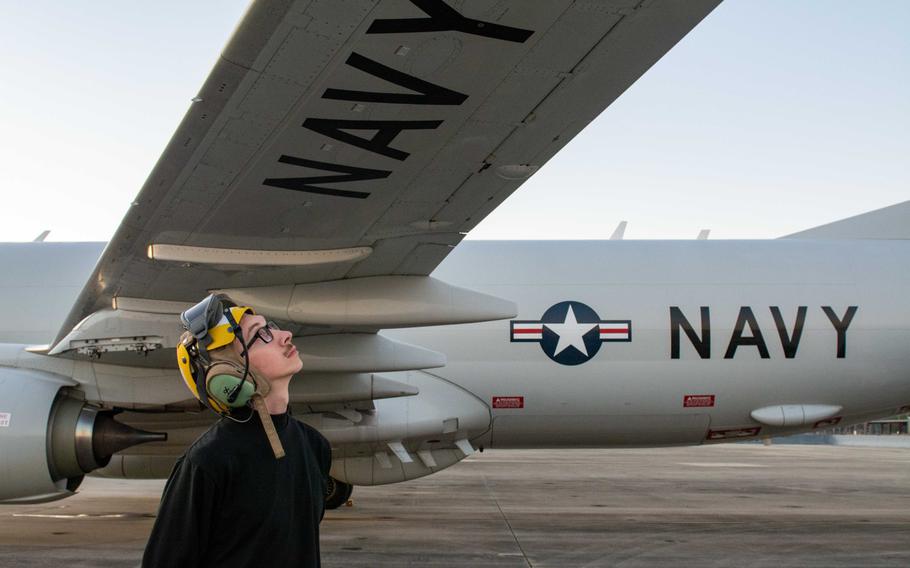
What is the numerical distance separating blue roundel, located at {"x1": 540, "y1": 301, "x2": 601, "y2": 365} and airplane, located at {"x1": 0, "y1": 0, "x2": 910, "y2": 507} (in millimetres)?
26

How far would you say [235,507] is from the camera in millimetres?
2094

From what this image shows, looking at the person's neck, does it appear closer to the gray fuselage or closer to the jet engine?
the jet engine

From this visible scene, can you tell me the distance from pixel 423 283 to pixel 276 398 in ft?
16.0

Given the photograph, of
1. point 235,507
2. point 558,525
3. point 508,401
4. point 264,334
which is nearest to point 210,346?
point 264,334

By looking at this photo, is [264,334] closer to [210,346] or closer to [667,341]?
[210,346]

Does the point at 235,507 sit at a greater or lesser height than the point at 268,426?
lesser

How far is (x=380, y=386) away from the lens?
8.87 meters

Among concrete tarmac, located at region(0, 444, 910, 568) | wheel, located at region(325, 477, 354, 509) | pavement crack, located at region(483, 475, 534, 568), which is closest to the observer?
pavement crack, located at region(483, 475, 534, 568)

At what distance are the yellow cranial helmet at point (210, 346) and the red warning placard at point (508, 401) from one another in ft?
27.1

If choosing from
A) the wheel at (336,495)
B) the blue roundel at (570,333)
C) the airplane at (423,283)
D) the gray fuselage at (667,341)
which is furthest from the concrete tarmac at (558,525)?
the blue roundel at (570,333)

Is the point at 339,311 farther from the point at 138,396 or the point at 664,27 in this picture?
the point at 664,27

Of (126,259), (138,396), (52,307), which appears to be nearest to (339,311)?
(126,259)

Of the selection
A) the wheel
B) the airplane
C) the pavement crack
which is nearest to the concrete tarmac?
the pavement crack

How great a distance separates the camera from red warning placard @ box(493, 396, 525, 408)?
1041cm
